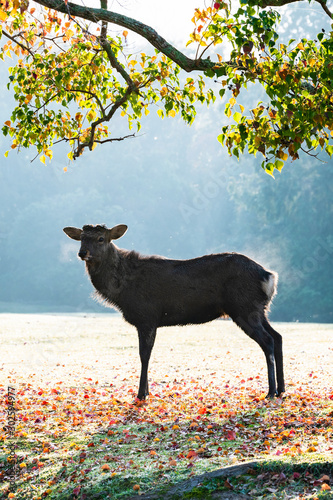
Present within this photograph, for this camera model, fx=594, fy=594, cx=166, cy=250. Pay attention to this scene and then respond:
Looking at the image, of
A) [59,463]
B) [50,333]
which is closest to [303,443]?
[59,463]

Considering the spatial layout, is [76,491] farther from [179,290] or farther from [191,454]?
[179,290]

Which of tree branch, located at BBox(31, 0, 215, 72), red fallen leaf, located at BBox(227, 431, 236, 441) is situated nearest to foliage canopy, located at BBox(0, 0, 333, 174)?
tree branch, located at BBox(31, 0, 215, 72)

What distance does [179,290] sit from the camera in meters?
10.2

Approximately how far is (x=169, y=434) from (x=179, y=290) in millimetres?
2881

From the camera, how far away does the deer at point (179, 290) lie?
993cm

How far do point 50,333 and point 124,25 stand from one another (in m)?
21.0

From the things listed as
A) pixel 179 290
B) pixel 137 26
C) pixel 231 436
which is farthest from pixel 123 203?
pixel 231 436

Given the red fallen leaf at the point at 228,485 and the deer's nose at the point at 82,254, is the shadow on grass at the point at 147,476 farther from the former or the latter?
the deer's nose at the point at 82,254

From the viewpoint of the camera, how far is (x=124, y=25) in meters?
8.98

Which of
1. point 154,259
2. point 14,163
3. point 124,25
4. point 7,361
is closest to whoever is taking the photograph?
point 124,25

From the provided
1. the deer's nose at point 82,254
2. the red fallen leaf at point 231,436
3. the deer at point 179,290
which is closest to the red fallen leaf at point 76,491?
the red fallen leaf at point 231,436

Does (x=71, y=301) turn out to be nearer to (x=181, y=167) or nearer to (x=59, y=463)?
(x=181, y=167)

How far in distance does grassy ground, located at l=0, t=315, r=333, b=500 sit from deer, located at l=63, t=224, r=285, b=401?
3.05ft

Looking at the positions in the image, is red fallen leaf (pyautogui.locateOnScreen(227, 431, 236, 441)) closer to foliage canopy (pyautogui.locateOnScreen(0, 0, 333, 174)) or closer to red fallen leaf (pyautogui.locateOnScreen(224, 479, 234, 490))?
red fallen leaf (pyautogui.locateOnScreen(224, 479, 234, 490))
